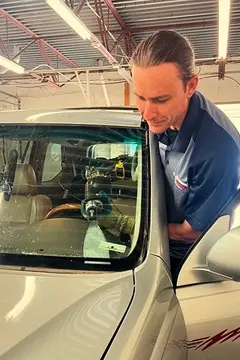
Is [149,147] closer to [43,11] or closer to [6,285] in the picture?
[6,285]

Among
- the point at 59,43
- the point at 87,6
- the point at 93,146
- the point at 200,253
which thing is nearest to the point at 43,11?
the point at 87,6

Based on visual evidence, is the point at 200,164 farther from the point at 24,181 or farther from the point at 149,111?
the point at 24,181

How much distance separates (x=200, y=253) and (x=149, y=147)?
438 mm

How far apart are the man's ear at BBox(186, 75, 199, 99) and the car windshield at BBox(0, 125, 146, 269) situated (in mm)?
225

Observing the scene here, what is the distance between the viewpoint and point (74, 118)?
1702 millimetres

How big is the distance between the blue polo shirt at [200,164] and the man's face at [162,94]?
0.05m

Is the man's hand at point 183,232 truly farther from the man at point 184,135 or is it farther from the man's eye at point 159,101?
the man's eye at point 159,101

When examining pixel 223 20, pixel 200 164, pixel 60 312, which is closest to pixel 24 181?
pixel 200 164

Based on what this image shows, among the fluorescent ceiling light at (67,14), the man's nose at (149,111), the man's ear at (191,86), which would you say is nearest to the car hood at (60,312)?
the man's nose at (149,111)

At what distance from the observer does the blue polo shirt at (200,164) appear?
1480mm

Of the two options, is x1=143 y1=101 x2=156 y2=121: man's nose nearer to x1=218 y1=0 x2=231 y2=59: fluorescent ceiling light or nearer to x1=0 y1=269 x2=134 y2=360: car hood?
x1=0 y1=269 x2=134 y2=360: car hood

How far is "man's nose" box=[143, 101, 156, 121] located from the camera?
154 centimetres

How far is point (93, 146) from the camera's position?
1722mm

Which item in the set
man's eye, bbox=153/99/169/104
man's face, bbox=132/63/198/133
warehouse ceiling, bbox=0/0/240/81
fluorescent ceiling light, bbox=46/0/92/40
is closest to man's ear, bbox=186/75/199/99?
man's face, bbox=132/63/198/133
